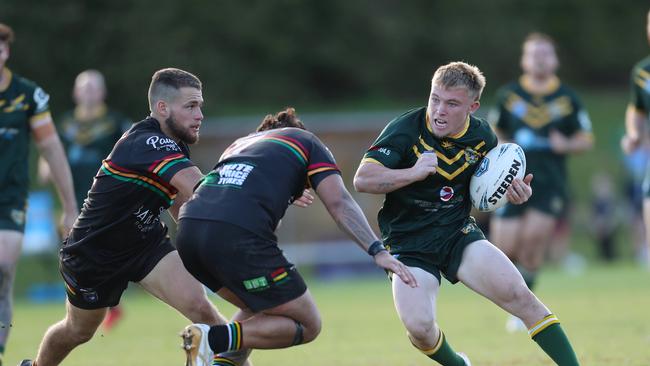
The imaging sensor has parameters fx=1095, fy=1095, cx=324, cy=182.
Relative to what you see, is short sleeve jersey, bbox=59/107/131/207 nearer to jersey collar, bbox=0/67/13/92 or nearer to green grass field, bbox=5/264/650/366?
green grass field, bbox=5/264/650/366

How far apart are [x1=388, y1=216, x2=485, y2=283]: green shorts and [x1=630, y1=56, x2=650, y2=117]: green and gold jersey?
292cm

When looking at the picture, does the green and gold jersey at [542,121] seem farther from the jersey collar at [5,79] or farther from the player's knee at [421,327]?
the jersey collar at [5,79]

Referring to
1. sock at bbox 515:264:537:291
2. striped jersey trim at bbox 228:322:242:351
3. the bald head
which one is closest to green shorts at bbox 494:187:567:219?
sock at bbox 515:264:537:291

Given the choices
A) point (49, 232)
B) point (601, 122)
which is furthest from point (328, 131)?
point (601, 122)

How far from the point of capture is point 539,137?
1213 centimetres

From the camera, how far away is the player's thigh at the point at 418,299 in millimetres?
6703

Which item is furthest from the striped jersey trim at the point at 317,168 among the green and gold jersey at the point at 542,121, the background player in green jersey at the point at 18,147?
the green and gold jersey at the point at 542,121

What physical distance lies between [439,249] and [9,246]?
3310 millimetres

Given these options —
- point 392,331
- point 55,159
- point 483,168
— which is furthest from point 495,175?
point 392,331

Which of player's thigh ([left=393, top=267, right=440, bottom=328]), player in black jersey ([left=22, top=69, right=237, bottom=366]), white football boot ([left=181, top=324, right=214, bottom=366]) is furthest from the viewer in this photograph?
player's thigh ([left=393, top=267, right=440, bottom=328])

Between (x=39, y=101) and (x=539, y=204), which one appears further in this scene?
(x=539, y=204)

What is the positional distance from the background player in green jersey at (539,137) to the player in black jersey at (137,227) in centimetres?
572

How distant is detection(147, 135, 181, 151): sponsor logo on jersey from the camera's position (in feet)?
21.3

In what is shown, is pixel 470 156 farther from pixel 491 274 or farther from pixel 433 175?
pixel 491 274
